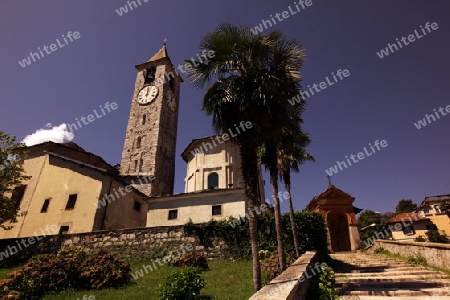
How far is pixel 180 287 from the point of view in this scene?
7.08 m

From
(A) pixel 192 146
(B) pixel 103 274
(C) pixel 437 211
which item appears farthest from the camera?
(C) pixel 437 211

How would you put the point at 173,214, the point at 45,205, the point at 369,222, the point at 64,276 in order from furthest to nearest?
the point at 369,222
the point at 45,205
the point at 173,214
the point at 64,276

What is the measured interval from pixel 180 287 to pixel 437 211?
5011 centimetres

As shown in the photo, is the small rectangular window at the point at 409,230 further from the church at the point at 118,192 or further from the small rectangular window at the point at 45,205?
the small rectangular window at the point at 45,205

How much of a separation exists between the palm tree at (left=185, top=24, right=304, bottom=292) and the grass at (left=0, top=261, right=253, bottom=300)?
361 centimetres

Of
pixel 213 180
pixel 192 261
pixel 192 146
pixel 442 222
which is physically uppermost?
pixel 192 146

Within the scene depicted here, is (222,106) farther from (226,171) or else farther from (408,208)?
(408,208)

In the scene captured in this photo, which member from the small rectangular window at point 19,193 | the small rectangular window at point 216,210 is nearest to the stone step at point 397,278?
the small rectangular window at point 216,210

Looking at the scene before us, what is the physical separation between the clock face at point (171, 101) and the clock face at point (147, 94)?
223 cm

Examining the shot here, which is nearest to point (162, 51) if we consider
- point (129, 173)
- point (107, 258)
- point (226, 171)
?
point (129, 173)

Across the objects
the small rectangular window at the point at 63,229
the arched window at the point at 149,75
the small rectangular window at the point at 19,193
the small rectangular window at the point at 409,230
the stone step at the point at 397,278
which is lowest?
the stone step at the point at 397,278

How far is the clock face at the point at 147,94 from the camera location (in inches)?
1666

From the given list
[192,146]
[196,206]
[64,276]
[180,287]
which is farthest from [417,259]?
[192,146]

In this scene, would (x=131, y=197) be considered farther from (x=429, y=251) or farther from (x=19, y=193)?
(x=429, y=251)
